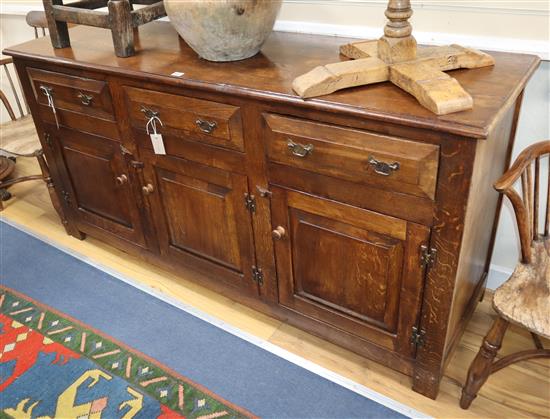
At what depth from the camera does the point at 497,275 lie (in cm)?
178

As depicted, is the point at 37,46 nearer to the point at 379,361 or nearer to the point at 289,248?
the point at 289,248

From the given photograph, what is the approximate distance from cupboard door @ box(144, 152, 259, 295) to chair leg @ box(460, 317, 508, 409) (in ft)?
2.32

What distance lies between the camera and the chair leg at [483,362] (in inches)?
49.6

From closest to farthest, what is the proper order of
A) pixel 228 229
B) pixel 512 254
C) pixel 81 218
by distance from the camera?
pixel 228 229, pixel 512 254, pixel 81 218

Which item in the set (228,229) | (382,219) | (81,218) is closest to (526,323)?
(382,219)

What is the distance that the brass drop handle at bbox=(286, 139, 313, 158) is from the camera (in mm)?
1234

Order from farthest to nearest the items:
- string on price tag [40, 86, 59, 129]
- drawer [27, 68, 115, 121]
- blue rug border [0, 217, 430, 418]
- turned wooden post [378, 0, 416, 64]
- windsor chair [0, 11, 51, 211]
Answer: windsor chair [0, 11, 51, 211], string on price tag [40, 86, 59, 129], drawer [27, 68, 115, 121], blue rug border [0, 217, 430, 418], turned wooden post [378, 0, 416, 64]

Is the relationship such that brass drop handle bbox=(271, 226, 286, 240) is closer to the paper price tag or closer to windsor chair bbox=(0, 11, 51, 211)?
the paper price tag

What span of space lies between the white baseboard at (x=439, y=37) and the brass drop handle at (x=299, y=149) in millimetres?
579

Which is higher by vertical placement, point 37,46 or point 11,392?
point 37,46

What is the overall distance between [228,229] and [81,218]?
86 cm

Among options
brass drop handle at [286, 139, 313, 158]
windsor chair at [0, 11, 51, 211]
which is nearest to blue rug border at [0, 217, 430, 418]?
windsor chair at [0, 11, 51, 211]

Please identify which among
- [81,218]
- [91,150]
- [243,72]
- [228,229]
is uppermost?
[243,72]

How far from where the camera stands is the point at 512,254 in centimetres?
173
